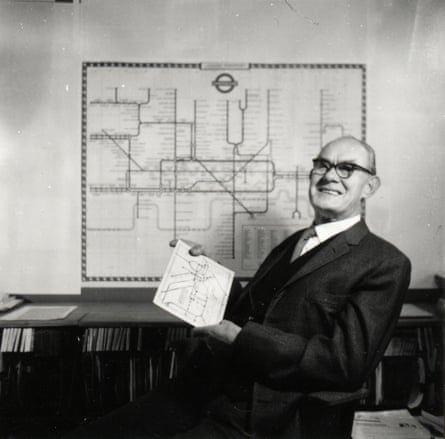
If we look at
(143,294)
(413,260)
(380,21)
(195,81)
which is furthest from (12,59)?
(413,260)

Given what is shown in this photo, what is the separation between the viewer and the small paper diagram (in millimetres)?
1873

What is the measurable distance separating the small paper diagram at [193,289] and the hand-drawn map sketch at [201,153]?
106 cm

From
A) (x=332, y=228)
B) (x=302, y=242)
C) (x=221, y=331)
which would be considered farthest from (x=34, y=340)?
(x=332, y=228)

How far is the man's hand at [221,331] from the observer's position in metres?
1.75

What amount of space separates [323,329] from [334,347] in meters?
0.16

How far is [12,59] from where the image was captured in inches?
117

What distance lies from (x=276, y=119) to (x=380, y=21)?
832 mm

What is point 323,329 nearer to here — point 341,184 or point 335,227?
point 335,227

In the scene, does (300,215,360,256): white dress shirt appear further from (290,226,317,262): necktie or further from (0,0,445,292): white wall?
(0,0,445,292): white wall

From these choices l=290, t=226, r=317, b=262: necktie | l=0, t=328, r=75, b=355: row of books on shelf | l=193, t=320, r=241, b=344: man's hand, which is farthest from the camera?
l=0, t=328, r=75, b=355: row of books on shelf

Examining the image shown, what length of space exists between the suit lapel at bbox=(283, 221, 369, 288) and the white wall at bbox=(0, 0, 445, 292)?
1202 millimetres

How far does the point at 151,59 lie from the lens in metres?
3.01

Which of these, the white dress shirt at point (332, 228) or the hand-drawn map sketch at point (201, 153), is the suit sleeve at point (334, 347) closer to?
the white dress shirt at point (332, 228)

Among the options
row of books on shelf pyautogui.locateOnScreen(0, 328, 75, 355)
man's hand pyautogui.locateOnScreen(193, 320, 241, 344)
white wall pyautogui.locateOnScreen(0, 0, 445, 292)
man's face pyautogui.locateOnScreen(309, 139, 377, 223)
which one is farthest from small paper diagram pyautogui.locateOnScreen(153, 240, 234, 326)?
white wall pyautogui.locateOnScreen(0, 0, 445, 292)
